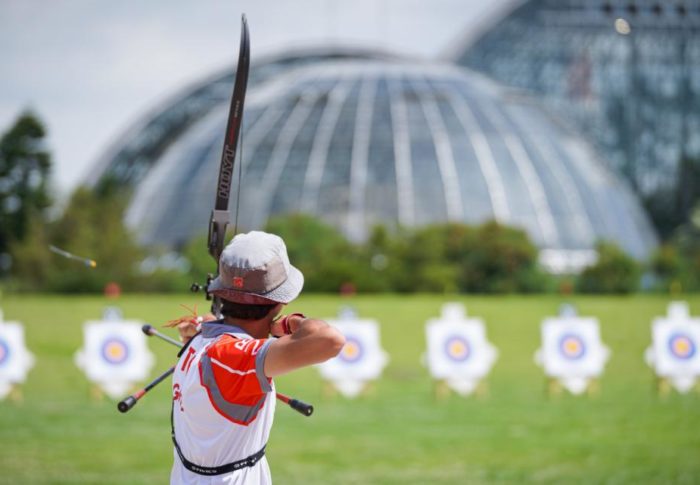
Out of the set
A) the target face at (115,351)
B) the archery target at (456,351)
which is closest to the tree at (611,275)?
the archery target at (456,351)

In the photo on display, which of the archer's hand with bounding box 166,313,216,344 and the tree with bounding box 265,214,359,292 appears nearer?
the archer's hand with bounding box 166,313,216,344

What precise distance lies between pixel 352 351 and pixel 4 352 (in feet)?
13.0

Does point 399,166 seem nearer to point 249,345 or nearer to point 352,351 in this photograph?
point 352,351

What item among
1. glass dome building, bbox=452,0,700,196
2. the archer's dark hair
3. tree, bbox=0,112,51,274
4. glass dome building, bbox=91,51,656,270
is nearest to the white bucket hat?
the archer's dark hair

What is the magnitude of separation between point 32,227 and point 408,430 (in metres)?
14.6

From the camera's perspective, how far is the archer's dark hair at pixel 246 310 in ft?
11.8

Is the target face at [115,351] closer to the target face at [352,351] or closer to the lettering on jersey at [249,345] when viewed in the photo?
the target face at [352,351]

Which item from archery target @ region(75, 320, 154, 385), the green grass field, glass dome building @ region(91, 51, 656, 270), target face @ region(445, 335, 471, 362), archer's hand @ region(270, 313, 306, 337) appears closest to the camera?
archer's hand @ region(270, 313, 306, 337)

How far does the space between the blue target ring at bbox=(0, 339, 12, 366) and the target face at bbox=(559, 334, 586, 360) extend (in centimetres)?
653

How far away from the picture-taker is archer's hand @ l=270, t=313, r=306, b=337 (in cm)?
358

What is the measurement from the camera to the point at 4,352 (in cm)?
1345

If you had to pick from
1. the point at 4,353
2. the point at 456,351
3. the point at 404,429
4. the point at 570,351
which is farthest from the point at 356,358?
the point at 4,353

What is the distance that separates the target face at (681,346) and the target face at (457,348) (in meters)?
2.64

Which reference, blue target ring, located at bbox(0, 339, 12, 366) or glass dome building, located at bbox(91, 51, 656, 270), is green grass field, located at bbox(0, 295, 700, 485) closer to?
blue target ring, located at bbox(0, 339, 12, 366)
